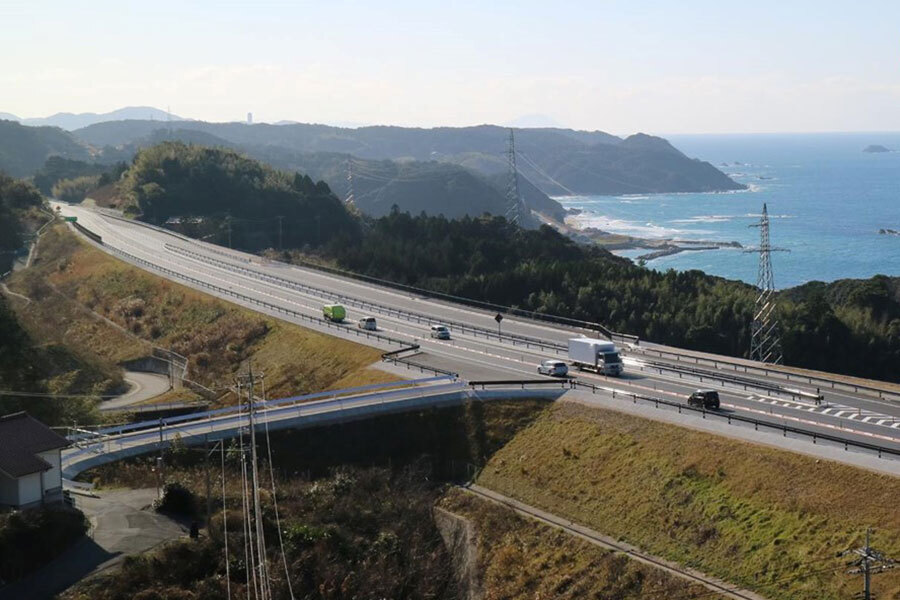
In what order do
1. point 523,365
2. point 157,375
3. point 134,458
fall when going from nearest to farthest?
1. point 134,458
2. point 523,365
3. point 157,375

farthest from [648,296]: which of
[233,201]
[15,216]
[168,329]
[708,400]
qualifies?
[233,201]

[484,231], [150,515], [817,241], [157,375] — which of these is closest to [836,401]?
[150,515]

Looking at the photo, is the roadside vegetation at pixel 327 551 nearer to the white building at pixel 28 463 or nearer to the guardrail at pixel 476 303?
the white building at pixel 28 463

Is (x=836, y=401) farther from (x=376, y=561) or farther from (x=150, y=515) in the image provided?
(x=150, y=515)

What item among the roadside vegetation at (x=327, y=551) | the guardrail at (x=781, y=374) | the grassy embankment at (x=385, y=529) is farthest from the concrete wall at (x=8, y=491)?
the guardrail at (x=781, y=374)

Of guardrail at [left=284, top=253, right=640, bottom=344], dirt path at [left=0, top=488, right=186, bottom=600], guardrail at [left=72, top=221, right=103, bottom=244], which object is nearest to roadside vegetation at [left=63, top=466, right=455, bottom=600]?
dirt path at [left=0, top=488, right=186, bottom=600]


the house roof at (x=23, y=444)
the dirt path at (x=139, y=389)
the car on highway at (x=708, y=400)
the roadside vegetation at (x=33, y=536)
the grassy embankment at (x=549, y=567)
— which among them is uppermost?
the house roof at (x=23, y=444)
